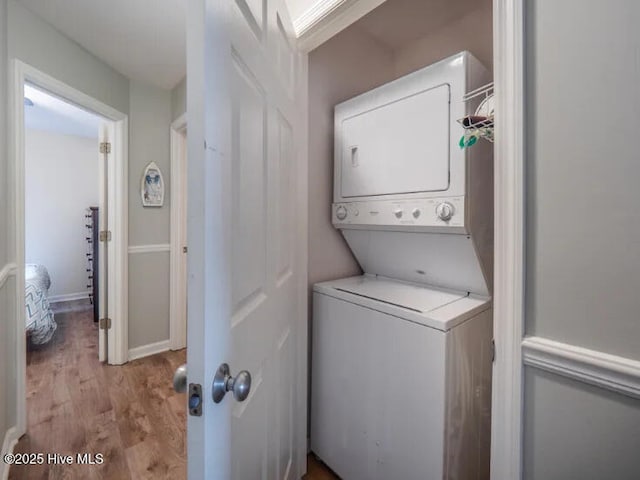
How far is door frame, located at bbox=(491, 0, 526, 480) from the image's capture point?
74 cm

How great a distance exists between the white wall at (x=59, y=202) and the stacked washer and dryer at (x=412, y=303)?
4.52 metres

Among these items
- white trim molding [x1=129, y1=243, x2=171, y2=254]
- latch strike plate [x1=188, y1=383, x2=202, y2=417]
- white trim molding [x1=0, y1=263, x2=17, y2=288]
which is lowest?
latch strike plate [x1=188, y1=383, x2=202, y2=417]

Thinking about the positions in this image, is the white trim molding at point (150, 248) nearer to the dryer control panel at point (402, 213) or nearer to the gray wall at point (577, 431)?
the dryer control panel at point (402, 213)

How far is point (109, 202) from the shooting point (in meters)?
2.52

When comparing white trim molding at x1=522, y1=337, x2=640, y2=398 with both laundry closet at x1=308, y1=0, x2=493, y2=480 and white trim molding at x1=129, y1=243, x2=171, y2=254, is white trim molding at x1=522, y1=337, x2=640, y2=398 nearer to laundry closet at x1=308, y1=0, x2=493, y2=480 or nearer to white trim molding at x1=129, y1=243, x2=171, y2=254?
laundry closet at x1=308, y1=0, x2=493, y2=480

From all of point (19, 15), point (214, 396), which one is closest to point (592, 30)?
point (214, 396)

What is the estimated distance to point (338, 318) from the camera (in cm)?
142

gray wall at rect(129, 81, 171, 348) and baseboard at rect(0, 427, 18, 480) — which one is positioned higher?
gray wall at rect(129, 81, 171, 348)

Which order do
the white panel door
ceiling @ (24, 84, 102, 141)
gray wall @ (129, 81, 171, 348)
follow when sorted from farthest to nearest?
ceiling @ (24, 84, 102, 141)
gray wall @ (129, 81, 171, 348)
the white panel door

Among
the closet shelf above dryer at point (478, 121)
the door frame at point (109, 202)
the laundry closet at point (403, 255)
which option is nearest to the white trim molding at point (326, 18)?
the laundry closet at point (403, 255)

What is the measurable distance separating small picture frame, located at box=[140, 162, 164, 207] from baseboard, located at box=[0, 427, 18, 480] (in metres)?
1.72

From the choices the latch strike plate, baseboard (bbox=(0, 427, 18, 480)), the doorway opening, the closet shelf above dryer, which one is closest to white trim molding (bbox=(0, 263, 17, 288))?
baseboard (bbox=(0, 427, 18, 480))

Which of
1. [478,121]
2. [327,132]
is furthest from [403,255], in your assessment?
[327,132]

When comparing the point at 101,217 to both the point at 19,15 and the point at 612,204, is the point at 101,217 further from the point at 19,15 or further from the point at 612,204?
the point at 612,204
